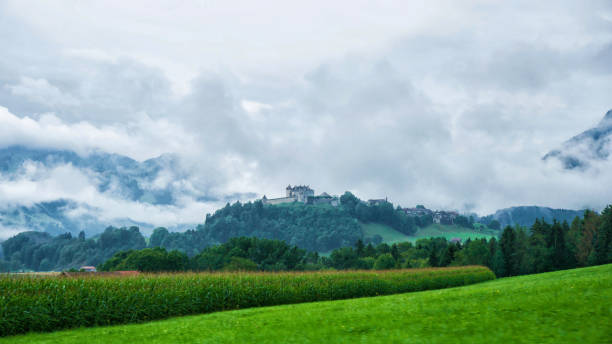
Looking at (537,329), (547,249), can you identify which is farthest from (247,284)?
(547,249)

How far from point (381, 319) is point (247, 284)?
16737 millimetres

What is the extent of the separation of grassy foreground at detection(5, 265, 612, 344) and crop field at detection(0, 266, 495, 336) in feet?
5.68

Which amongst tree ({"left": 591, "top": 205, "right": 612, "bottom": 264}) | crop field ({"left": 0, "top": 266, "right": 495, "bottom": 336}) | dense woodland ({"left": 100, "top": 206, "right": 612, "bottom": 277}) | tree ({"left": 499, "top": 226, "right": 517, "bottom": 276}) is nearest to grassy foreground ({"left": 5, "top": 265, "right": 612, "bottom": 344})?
crop field ({"left": 0, "top": 266, "right": 495, "bottom": 336})

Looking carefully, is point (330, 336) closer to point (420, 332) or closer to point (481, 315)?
point (420, 332)

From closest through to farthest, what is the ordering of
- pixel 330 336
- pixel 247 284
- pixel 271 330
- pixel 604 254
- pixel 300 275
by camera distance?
pixel 330 336 < pixel 271 330 < pixel 247 284 < pixel 300 275 < pixel 604 254

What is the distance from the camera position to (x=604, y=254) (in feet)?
283

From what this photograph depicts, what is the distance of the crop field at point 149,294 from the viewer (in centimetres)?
2296

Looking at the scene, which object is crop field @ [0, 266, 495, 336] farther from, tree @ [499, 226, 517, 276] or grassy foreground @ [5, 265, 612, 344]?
tree @ [499, 226, 517, 276]

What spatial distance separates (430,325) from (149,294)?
17.7m

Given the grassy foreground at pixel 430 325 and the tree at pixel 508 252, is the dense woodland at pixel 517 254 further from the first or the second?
the grassy foreground at pixel 430 325

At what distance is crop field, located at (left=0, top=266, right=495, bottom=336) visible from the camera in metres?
23.0

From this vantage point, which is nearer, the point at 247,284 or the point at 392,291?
the point at 247,284

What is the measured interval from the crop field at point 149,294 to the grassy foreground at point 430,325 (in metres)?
1.73

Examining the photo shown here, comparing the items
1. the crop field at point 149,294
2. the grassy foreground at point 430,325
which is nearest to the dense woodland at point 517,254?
the crop field at point 149,294
